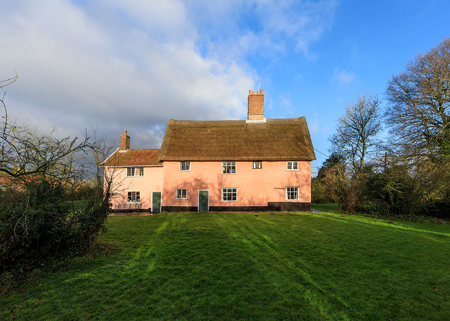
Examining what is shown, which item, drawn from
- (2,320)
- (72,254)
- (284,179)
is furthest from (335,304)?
(284,179)

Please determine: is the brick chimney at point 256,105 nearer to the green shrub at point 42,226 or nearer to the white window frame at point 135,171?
the white window frame at point 135,171

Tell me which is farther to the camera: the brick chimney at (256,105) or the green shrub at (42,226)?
→ the brick chimney at (256,105)

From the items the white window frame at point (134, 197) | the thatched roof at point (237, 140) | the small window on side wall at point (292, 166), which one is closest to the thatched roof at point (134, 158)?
the thatched roof at point (237, 140)

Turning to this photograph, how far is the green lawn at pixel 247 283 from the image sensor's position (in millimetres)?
4352

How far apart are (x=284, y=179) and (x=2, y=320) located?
61.8ft

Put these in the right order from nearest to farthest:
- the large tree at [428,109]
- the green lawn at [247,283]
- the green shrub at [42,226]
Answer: the green lawn at [247,283] < the green shrub at [42,226] < the large tree at [428,109]

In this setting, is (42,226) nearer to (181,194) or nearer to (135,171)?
(181,194)

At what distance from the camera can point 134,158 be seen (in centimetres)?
2166

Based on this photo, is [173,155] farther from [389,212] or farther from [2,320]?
[389,212]

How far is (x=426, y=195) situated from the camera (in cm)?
1542

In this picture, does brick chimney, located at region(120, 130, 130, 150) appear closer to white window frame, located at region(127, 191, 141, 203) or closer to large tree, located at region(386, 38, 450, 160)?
white window frame, located at region(127, 191, 141, 203)

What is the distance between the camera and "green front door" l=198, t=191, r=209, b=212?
64.2ft

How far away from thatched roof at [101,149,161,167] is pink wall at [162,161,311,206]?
233 centimetres

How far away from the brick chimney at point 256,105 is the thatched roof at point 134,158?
11.8 m
